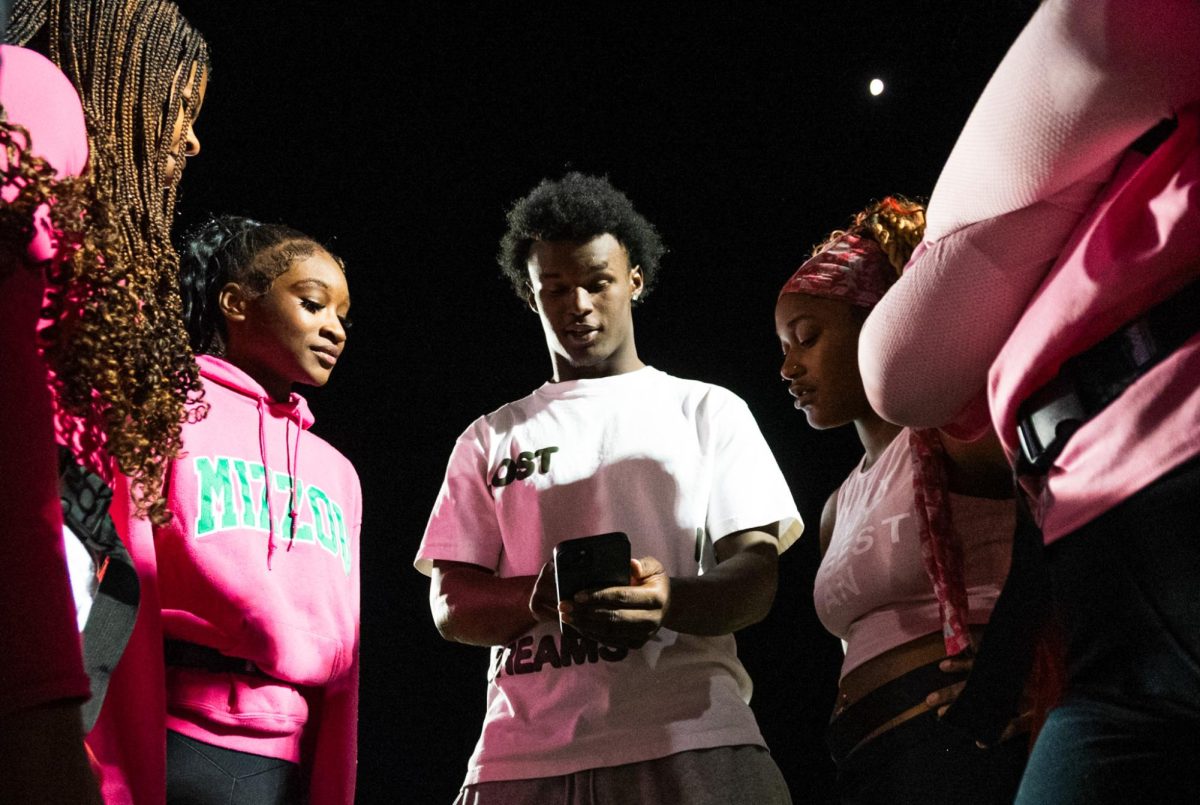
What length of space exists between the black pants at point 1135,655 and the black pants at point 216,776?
1151 mm

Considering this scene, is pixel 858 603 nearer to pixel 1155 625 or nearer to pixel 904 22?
pixel 1155 625

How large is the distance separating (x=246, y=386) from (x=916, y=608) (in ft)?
3.79

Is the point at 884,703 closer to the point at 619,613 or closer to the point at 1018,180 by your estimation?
the point at 619,613

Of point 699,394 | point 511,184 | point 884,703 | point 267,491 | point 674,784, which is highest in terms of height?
point 511,184

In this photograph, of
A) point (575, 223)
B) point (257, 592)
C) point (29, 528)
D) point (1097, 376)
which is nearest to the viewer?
point (29, 528)

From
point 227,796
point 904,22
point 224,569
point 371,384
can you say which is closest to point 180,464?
point 224,569

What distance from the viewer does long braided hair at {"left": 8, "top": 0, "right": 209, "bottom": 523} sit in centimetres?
84

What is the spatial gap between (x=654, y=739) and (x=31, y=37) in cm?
116

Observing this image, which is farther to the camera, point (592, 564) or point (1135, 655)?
point (592, 564)

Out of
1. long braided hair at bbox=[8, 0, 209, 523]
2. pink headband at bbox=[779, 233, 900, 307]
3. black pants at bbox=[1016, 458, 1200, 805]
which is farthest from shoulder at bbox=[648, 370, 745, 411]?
black pants at bbox=[1016, 458, 1200, 805]

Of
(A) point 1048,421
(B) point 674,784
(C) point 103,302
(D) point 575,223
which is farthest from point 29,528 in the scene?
(D) point 575,223

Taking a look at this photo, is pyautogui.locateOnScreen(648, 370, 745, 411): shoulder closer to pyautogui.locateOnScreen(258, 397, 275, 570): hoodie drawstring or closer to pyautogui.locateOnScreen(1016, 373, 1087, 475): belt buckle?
pyautogui.locateOnScreen(258, 397, 275, 570): hoodie drawstring

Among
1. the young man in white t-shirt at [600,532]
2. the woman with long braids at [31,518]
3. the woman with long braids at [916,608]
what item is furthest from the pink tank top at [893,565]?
the woman with long braids at [31,518]

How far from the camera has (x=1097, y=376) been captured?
771 mm
